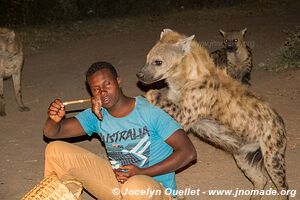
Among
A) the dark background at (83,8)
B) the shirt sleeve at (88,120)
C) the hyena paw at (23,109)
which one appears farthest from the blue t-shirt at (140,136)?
the dark background at (83,8)

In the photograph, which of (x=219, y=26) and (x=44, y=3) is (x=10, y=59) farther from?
(x=44, y=3)

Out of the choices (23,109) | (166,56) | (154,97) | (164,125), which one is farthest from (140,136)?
(23,109)

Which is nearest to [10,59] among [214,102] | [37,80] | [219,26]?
[37,80]

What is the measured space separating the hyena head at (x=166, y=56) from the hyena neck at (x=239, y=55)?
2148 millimetres

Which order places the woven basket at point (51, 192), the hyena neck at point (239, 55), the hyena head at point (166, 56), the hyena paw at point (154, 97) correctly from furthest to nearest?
the hyena neck at point (239, 55) < the hyena head at point (166, 56) < the hyena paw at point (154, 97) < the woven basket at point (51, 192)

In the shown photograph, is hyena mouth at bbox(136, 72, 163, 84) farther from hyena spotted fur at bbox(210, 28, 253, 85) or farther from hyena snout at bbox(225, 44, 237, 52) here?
hyena snout at bbox(225, 44, 237, 52)

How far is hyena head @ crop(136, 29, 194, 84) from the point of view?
3463 mm

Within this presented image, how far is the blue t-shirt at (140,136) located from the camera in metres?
2.38

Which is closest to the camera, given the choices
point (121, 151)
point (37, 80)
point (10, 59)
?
point (121, 151)

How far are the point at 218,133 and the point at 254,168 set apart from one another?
0.31 metres

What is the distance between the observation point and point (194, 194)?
328cm

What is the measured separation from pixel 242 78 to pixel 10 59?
7.97 feet

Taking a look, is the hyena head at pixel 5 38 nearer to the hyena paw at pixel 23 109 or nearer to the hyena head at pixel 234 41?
the hyena paw at pixel 23 109

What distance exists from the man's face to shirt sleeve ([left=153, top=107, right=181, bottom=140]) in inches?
8.0
